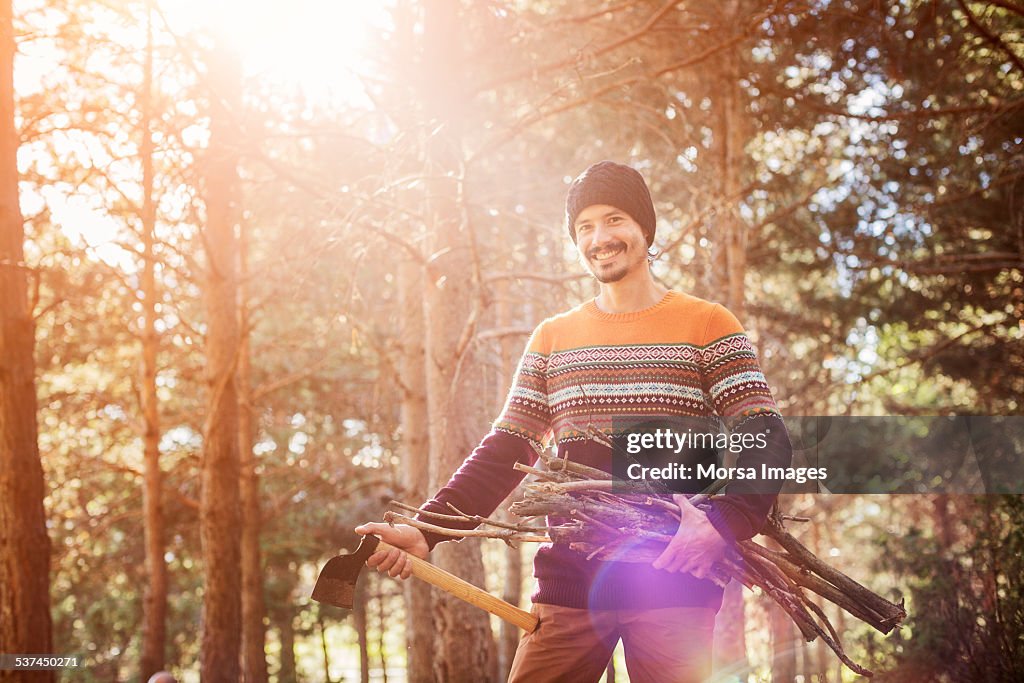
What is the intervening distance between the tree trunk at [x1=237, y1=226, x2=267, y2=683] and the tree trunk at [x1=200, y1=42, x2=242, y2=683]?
242 cm

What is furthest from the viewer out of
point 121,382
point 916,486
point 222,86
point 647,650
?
point 916,486

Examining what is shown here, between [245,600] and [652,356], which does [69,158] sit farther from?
[652,356]

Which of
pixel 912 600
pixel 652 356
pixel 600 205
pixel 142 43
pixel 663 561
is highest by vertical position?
pixel 142 43

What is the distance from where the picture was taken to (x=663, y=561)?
7.32 feet

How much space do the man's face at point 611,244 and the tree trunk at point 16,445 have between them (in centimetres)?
483

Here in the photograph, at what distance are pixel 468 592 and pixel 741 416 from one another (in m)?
0.93

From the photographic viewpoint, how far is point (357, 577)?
251cm

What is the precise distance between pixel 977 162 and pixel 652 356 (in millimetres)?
9679

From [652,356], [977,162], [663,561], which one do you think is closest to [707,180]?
[977,162]

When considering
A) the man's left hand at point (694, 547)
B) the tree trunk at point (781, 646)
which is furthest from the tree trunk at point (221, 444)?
the man's left hand at point (694, 547)

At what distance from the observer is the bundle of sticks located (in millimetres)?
2426

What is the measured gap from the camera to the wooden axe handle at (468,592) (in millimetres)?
2514

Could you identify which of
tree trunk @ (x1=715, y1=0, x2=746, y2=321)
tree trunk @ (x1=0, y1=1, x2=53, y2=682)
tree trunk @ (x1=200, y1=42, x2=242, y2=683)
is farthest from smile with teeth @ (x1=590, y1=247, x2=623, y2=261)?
tree trunk @ (x1=200, y1=42, x2=242, y2=683)

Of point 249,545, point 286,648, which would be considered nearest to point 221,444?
point 249,545
